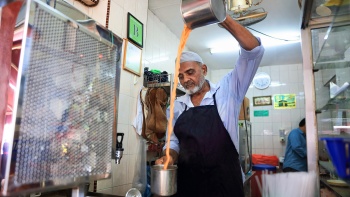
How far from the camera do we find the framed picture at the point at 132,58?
7.17 feet

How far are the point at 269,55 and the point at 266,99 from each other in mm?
1123

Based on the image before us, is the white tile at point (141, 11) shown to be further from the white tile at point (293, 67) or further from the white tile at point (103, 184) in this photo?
the white tile at point (293, 67)

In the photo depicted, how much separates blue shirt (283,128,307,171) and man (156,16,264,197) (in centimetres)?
257

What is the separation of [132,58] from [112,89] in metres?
1.50

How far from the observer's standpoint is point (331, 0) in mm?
1254

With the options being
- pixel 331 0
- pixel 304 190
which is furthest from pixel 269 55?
pixel 304 190

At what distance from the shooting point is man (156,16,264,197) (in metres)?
1.35

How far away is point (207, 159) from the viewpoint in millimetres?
1388

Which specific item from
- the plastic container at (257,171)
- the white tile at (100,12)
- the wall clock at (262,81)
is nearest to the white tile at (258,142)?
the plastic container at (257,171)

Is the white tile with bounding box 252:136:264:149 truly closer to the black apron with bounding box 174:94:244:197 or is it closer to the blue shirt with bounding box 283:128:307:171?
the blue shirt with bounding box 283:128:307:171

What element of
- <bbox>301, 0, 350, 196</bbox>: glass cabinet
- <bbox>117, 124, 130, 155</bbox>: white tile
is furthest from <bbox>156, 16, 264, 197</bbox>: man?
<bbox>117, 124, 130, 155</bbox>: white tile

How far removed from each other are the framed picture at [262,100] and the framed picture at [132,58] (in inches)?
144

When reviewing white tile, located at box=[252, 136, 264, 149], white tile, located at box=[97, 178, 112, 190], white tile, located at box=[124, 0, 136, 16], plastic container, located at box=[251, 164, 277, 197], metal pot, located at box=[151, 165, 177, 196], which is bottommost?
plastic container, located at box=[251, 164, 277, 197]

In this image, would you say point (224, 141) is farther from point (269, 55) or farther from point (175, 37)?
point (269, 55)
